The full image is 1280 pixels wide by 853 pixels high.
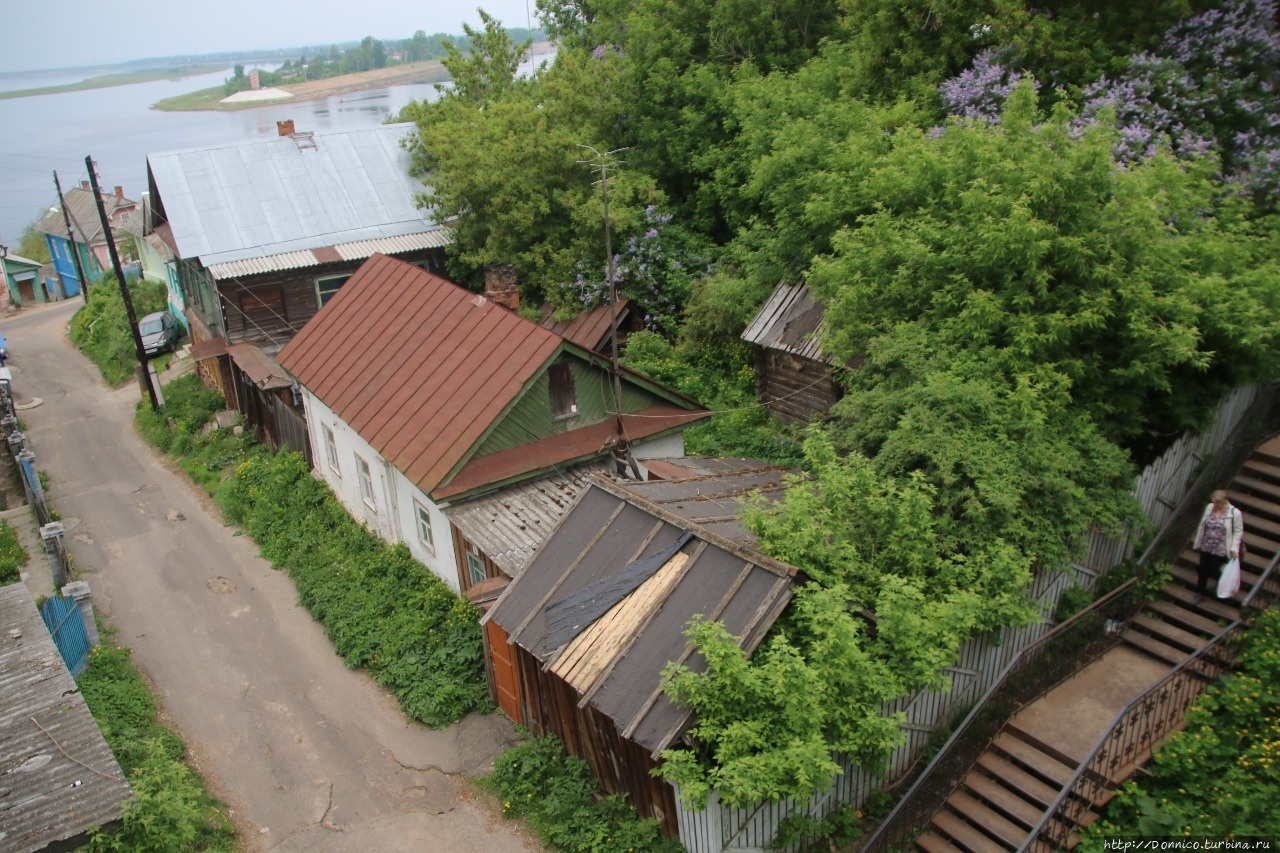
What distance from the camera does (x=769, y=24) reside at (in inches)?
928

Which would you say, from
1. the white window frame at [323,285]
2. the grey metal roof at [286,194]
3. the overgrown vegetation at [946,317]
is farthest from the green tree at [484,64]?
the overgrown vegetation at [946,317]

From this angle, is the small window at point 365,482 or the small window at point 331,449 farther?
the small window at point 331,449

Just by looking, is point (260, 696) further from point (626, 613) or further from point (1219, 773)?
point (1219, 773)

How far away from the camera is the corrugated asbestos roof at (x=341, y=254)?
2433 centimetres

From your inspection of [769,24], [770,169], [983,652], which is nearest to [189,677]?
[983,652]

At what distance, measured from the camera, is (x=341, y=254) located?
25406 millimetres

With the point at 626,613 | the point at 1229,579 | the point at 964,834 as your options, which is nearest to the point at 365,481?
the point at 626,613

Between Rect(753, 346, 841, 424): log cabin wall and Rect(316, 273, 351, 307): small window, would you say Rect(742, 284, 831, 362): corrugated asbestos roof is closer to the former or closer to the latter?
Rect(753, 346, 841, 424): log cabin wall

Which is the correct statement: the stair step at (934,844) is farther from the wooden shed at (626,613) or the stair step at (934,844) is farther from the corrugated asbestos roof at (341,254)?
the corrugated asbestos roof at (341,254)

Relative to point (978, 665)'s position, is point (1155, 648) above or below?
above

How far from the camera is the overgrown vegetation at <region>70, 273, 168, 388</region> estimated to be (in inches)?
1237

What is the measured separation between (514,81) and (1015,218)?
67.3 ft

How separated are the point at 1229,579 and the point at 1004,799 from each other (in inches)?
166

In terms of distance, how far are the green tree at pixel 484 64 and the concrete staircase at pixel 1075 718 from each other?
2315 centimetres
